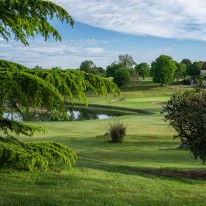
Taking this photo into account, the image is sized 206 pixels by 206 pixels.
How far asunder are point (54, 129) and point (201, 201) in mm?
26223

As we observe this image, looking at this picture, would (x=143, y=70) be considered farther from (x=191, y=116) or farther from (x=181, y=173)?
(x=191, y=116)

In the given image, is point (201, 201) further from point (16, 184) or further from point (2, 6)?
point (2, 6)

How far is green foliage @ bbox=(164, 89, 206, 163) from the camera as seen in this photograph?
12523mm

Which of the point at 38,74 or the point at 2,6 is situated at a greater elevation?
the point at 2,6

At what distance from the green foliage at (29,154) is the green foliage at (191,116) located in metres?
4.57

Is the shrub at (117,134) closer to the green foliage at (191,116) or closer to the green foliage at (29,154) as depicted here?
the green foliage at (191,116)

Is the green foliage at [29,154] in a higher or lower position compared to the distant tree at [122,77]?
lower

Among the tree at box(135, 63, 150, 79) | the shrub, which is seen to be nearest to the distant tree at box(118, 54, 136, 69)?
the tree at box(135, 63, 150, 79)

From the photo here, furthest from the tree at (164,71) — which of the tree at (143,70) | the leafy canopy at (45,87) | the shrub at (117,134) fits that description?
the leafy canopy at (45,87)

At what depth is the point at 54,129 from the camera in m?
34.7

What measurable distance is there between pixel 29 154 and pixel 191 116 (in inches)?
230

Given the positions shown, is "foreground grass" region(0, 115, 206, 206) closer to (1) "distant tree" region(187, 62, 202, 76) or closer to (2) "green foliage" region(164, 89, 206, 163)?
(2) "green foliage" region(164, 89, 206, 163)

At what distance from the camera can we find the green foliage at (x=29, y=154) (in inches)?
345

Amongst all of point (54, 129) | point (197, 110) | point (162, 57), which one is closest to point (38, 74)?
point (197, 110)
